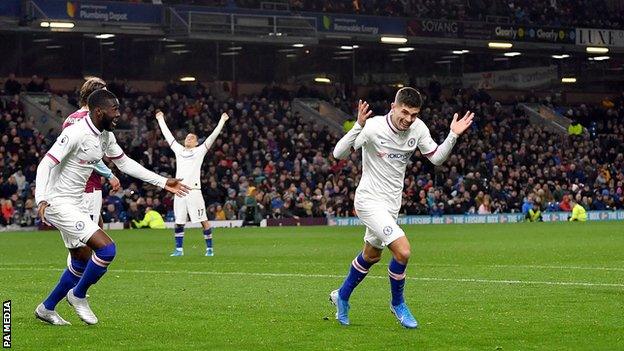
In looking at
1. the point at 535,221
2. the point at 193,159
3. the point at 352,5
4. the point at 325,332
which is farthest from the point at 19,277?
the point at 352,5

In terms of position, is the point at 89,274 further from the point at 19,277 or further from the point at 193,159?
the point at 193,159

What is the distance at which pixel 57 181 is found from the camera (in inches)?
514

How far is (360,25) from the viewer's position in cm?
5819

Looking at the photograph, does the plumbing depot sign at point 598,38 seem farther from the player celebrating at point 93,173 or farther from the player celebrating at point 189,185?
the player celebrating at point 93,173

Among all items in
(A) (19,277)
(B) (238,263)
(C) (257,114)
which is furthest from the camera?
(C) (257,114)

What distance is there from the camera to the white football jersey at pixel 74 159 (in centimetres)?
1291

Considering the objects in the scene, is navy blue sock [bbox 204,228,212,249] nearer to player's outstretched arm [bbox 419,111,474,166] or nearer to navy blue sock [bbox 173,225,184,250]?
navy blue sock [bbox 173,225,184,250]

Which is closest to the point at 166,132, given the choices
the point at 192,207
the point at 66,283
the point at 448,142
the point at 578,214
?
the point at 192,207

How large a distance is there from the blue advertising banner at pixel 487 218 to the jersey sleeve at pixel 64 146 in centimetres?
3377

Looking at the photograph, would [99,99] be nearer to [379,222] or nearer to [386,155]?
[386,155]

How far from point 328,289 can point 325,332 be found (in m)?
5.31

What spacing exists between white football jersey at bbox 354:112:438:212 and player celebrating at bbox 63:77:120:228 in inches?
125

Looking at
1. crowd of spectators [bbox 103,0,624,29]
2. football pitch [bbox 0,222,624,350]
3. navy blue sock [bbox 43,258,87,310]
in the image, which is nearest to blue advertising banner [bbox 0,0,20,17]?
crowd of spectators [bbox 103,0,624,29]

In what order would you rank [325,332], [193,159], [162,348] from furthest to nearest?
[193,159], [325,332], [162,348]
